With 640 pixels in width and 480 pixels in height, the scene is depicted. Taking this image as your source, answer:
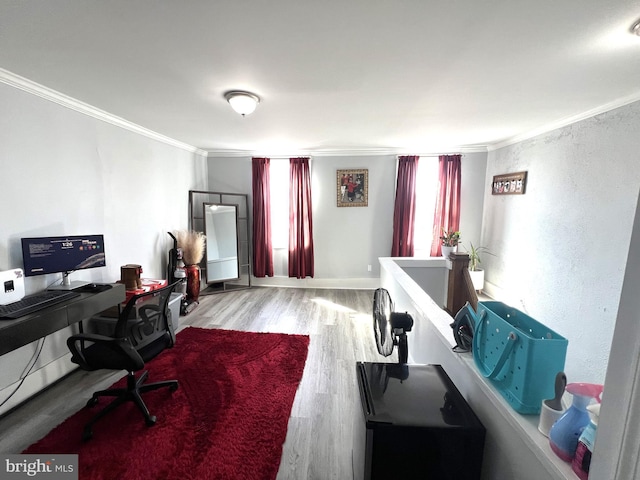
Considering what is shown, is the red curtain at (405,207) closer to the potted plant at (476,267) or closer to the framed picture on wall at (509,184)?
the potted plant at (476,267)

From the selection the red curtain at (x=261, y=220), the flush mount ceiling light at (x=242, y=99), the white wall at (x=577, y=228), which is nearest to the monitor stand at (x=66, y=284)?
the flush mount ceiling light at (x=242, y=99)

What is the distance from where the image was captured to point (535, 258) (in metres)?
3.23

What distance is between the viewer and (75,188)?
2.33 meters

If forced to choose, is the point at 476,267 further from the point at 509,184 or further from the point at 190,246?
the point at 190,246

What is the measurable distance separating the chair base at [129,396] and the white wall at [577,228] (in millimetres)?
3513

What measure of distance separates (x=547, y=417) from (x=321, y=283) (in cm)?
402

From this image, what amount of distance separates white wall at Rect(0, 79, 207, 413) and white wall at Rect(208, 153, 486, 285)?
1.15 metres

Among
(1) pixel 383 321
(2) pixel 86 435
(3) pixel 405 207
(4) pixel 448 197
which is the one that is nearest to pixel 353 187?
(3) pixel 405 207

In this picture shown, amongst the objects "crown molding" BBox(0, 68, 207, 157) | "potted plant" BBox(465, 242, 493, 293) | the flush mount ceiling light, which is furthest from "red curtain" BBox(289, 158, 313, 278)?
"potted plant" BBox(465, 242, 493, 293)

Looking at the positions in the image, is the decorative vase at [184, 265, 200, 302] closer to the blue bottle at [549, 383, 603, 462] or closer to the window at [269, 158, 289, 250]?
the window at [269, 158, 289, 250]

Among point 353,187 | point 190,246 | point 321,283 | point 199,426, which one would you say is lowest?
point 199,426

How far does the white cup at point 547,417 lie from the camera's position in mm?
755

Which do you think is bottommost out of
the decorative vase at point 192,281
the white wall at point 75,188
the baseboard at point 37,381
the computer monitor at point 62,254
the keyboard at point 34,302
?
the baseboard at point 37,381

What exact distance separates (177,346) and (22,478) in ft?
4.26
